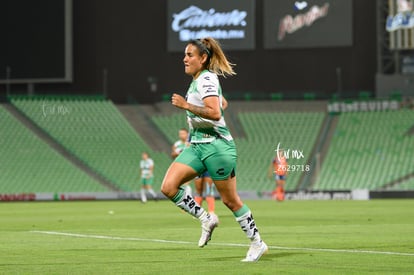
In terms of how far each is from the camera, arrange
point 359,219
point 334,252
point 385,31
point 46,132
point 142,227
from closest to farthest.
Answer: point 334,252 < point 142,227 < point 359,219 < point 385,31 < point 46,132

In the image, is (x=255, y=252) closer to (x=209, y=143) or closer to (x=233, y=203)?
(x=233, y=203)

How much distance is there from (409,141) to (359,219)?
89.0ft

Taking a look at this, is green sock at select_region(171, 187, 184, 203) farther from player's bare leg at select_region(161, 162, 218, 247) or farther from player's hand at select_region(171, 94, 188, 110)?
player's hand at select_region(171, 94, 188, 110)

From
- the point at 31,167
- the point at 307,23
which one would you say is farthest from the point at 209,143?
the point at 307,23

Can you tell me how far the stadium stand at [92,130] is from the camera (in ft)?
172

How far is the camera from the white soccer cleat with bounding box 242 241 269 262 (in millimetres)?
12422

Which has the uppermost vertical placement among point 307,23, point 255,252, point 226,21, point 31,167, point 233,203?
point 226,21

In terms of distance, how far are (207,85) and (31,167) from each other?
3975 cm

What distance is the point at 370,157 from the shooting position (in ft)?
166

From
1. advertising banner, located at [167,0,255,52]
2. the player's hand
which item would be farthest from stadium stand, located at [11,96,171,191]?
the player's hand

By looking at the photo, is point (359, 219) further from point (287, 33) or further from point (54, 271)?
point (287, 33)

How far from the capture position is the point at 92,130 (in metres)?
54.6

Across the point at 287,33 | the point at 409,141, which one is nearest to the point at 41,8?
the point at 287,33

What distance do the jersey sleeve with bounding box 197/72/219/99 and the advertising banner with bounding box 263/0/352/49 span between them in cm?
3992
